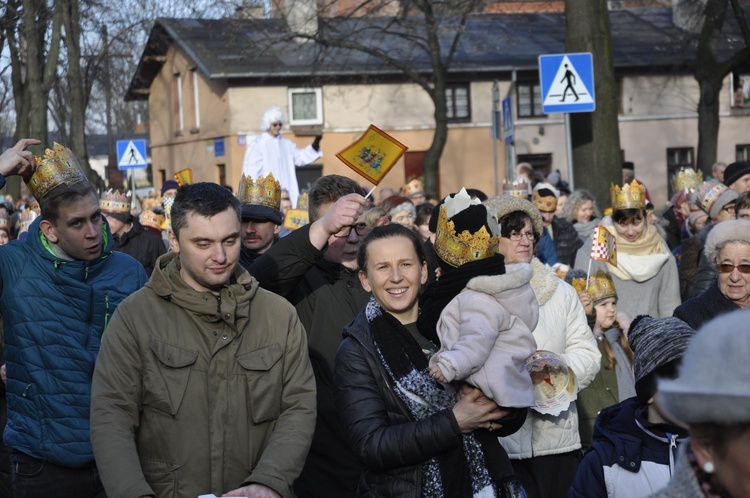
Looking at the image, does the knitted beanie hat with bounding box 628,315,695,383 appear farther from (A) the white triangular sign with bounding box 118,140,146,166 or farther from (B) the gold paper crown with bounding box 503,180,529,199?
(A) the white triangular sign with bounding box 118,140,146,166

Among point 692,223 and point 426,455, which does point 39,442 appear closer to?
point 426,455

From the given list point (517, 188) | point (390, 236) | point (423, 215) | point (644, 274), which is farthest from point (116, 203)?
point (390, 236)

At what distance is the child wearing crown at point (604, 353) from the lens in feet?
23.4

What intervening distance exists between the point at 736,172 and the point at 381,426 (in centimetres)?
787

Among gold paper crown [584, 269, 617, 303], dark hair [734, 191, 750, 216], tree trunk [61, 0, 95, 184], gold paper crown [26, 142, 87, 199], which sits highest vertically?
tree trunk [61, 0, 95, 184]

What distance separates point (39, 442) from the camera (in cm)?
534

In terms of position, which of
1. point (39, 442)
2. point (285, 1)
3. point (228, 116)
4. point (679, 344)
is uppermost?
point (285, 1)

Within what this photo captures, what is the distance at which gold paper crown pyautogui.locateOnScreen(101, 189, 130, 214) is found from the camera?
11895 millimetres

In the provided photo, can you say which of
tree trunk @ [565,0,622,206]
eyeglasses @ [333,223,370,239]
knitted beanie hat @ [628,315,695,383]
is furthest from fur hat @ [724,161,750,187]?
knitted beanie hat @ [628,315,695,383]

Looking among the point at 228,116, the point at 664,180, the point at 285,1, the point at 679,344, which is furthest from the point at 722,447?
the point at 664,180

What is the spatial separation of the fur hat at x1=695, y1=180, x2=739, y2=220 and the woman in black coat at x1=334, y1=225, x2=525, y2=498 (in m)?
6.10

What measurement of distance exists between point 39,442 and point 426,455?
2085 millimetres

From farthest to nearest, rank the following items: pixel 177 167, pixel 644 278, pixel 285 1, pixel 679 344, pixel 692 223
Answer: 1. pixel 177 167
2. pixel 285 1
3. pixel 692 223
4. pixel 644 278
5. pixel 679 344

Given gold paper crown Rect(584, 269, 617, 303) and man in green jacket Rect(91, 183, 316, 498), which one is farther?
gold paper crown Rect(584, 269, 617, 303)
